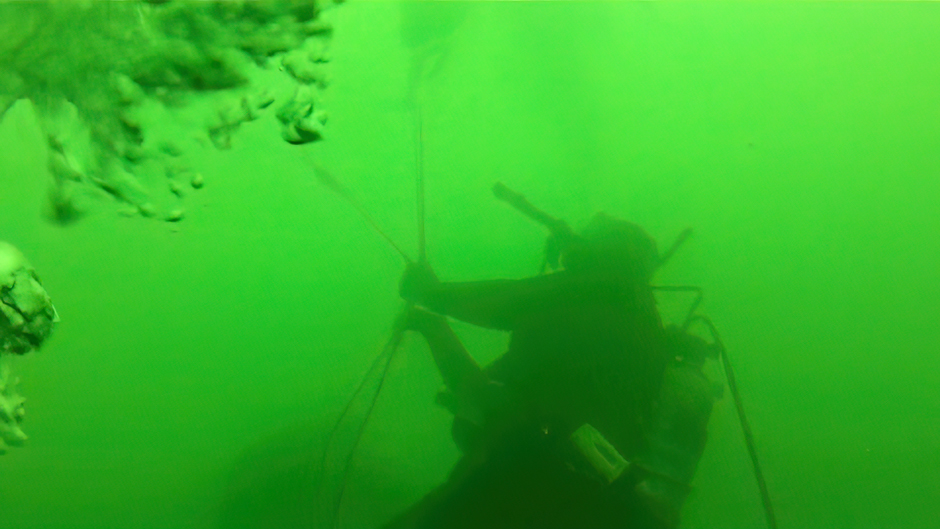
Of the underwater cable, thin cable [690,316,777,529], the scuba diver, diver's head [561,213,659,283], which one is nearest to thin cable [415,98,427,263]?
the underwater cable

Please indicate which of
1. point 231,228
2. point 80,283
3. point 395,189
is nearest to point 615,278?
point 395,189

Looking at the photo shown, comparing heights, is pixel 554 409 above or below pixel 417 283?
below

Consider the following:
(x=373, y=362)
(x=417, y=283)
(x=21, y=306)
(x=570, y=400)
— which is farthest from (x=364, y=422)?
(x=21, y=306)

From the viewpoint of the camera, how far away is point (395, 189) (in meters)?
0.89

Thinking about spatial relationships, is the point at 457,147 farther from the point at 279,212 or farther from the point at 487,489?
the point at 487,489

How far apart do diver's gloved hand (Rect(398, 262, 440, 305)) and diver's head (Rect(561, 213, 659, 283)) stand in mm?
250

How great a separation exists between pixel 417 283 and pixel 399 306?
0.05m

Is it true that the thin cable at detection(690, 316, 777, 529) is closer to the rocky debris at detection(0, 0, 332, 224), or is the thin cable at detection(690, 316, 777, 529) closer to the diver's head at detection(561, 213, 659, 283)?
the diver's head at detection(561, 213, 659, 283)

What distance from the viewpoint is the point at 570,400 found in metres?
0.79

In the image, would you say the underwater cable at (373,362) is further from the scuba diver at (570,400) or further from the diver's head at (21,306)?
the diver's head at (21,306)

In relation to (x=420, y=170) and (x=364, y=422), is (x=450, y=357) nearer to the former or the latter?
(x=364, y=422)

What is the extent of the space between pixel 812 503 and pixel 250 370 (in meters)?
1.04

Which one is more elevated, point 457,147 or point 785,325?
point 457,147

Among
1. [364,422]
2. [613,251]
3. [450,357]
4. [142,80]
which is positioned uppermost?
[142,80]
